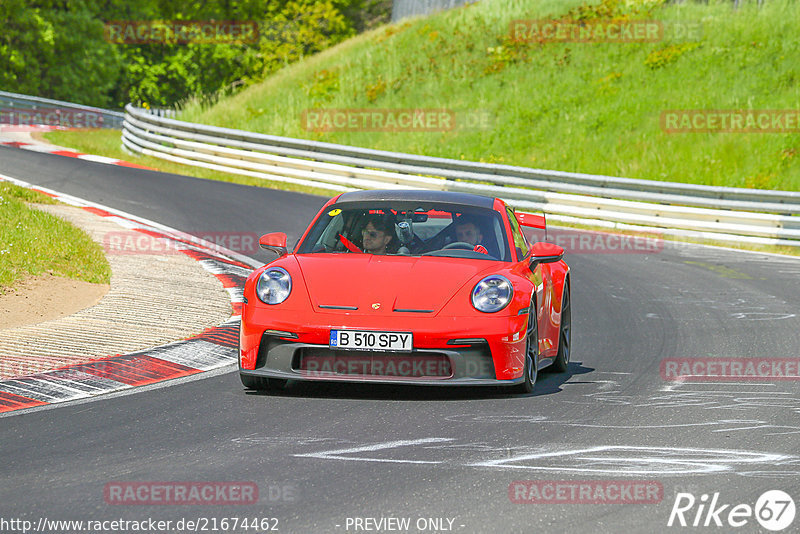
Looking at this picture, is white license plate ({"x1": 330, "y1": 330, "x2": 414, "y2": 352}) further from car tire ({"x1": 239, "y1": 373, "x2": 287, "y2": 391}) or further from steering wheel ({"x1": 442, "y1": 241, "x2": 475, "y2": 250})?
steering wheel ({"x1": 442, "y1": 241, "x2": 475, "y2": 250})

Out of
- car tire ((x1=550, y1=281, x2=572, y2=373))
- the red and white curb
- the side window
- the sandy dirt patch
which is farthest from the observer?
the sandy dirt patch

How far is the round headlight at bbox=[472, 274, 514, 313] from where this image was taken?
7355mm

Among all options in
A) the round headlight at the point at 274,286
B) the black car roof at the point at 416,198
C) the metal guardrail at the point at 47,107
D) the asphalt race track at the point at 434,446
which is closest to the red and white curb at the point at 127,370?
the asphalt race track at the point at 434,446

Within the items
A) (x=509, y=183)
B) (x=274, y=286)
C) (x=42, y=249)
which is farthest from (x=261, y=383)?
(x=509, y=183)

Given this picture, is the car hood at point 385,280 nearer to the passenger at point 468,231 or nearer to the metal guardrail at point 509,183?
the passenger at point 468,231

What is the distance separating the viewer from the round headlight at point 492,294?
736 centimetres

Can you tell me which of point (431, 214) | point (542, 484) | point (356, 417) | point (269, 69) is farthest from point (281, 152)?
point (269, 69)

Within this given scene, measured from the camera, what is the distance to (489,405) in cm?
726

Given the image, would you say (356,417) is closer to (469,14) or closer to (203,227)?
(203,227)

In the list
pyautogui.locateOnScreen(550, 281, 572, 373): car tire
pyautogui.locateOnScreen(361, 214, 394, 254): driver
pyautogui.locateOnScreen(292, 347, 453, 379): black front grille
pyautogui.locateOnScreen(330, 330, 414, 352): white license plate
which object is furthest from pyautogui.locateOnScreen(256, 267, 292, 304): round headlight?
pyautogui.locateOnScreen(550, 281, 572, 373): car tire

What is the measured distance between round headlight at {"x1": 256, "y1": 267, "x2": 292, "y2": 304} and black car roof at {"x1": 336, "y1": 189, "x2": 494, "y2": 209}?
1190 mm

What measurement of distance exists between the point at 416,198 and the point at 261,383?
189 cm

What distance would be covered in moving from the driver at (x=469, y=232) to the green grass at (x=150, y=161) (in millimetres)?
15514

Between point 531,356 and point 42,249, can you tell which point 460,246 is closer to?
point 531,356
